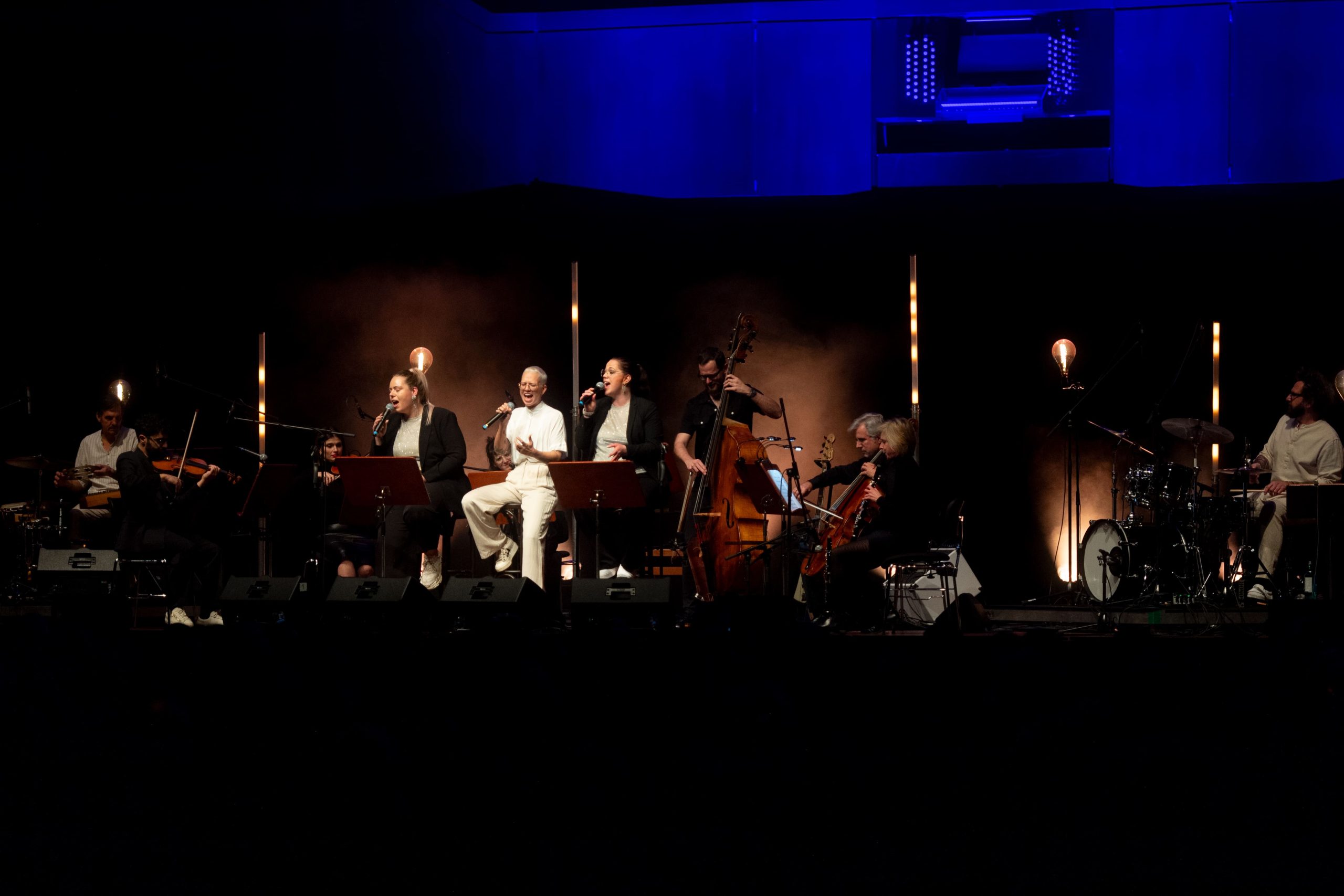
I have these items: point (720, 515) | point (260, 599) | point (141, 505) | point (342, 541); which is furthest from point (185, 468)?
point (720, 515)

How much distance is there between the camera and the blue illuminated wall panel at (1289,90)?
8.54m

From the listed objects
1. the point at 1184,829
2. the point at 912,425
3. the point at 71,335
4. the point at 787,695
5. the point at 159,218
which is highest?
the point at 159,218

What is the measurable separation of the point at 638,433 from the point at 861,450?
1.42 metres

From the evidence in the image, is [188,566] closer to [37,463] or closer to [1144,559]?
[37,463]

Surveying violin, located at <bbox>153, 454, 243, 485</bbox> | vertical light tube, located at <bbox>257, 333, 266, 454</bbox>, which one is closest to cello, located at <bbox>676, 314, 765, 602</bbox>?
violin, located at <bbox>153, 454, 243, 485</bbox>

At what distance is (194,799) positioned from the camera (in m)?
2.60

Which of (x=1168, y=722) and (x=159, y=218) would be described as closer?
(x=1168, y=722)

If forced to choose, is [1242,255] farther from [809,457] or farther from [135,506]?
[135,506]

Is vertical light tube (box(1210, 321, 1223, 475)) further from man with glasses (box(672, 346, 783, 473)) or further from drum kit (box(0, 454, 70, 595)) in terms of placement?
drum kit (box(0, 454, 70, 595))

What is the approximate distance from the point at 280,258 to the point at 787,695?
24.0ft

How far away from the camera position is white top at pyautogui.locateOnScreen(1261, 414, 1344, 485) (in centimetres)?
763

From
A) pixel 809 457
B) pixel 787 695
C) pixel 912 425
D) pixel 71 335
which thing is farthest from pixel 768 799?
pixel 71 335

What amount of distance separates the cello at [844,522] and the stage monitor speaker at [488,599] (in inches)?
80.1

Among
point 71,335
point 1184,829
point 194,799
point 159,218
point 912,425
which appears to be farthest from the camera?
point 71,335
